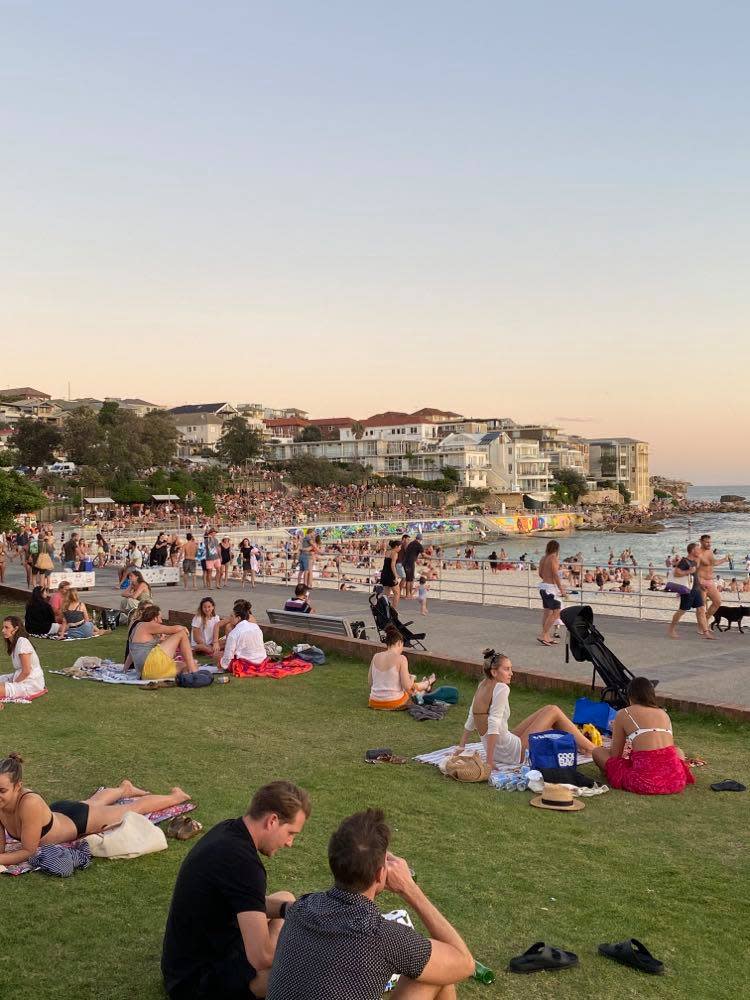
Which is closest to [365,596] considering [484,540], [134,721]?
[134,721]

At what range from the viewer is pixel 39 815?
5.04 meters

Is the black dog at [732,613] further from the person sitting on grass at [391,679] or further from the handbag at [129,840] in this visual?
the handbag at [129,840]

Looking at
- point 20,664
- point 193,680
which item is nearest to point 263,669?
point 193,680

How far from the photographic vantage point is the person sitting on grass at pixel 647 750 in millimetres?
6551

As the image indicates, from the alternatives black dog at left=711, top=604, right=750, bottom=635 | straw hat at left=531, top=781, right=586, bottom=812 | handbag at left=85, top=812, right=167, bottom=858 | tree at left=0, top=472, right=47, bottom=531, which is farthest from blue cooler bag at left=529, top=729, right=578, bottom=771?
tree at left=0, top=472, right=47, bottom=531

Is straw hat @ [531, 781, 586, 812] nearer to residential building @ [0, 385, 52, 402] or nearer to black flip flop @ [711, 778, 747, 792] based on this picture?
black flip flop @ [711, 778, 747, 792]

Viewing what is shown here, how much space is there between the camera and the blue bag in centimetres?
812

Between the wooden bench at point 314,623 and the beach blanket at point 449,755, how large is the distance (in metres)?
5.21

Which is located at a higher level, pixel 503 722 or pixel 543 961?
pixel 503 722

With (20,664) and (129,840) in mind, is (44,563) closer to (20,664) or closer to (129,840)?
(20,664)

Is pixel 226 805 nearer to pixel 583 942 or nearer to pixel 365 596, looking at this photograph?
pixel 583 942

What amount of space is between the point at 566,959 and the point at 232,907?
1573 mm

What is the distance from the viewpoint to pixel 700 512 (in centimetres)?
17662

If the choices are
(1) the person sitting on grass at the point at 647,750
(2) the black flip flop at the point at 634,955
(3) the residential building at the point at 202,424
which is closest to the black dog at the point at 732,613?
(1) the person sitting on grass at the point at 647,750
